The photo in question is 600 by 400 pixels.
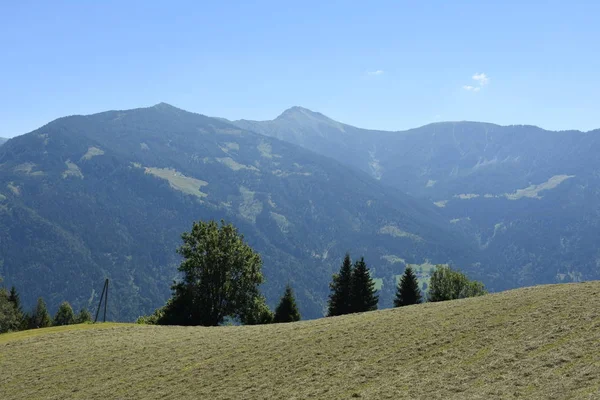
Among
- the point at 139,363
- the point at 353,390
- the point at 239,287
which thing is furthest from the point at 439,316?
the point at 239,287

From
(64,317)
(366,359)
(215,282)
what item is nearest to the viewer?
(366,359)

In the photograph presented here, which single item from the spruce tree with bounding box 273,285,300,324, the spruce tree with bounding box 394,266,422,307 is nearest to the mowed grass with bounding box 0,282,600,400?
the spruce tree with bounding box 273,285,300,324

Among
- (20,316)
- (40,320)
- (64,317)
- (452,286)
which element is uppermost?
(452,286)

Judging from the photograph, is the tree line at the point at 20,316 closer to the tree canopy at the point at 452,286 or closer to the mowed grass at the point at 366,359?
the mowed grass at the point at 366,359

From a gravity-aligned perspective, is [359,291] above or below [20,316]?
above

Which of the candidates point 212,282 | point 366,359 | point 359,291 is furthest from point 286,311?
point 366,359

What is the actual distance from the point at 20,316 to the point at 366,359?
422ft

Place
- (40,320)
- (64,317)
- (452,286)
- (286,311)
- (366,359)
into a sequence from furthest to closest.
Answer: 1. (64,317)
2. (40,320)
3. (452,286)
4. (286,311)
5. (366,359)

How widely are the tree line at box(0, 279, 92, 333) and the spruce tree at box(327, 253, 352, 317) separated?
221 ft

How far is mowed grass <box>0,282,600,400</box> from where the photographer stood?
79.9ft

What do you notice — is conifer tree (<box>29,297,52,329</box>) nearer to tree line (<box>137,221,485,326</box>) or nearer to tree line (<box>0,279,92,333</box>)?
tree line (<box>0,279,92,333</box>)

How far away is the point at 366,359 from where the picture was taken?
31531mm

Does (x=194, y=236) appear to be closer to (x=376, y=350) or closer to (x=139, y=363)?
(x=139, y=363)

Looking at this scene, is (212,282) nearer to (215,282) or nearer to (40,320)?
(215,282)
